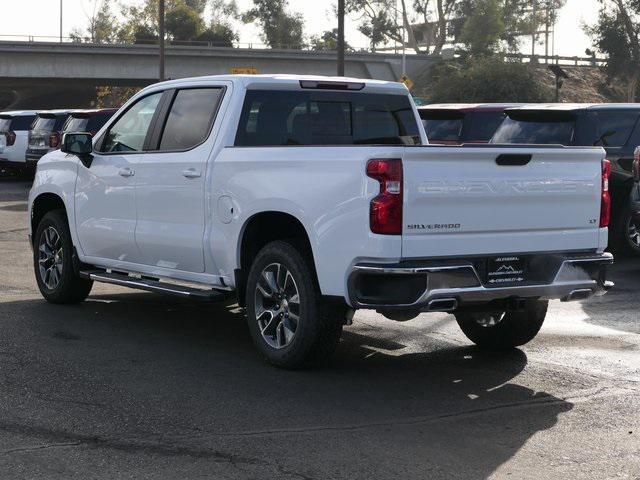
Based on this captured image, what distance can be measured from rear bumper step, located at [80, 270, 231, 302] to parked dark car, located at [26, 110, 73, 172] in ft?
61.3

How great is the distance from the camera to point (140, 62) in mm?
74062

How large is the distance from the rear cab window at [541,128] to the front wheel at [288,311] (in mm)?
6926

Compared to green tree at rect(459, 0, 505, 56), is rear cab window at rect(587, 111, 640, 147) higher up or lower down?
lower down

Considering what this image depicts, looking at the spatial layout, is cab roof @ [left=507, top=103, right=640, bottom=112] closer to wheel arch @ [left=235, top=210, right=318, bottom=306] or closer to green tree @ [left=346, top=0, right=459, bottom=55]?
wheel arch @ [left=235, top=210, right=318, bottom=306]

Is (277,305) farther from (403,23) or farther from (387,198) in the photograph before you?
(403,23)

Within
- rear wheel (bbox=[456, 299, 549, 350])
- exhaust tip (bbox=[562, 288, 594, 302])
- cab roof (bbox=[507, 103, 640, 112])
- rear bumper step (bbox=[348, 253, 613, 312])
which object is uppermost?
cab roof (bbox=[507, 103, 640, 112])

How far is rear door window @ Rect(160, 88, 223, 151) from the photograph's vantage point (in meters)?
8.46

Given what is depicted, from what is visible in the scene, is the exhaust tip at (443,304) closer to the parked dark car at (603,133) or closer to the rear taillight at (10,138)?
the parked dark car at (603,133)

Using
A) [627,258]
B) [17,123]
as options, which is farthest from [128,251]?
[17,123]

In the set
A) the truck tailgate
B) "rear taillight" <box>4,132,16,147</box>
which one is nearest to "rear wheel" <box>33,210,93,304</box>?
the truck tailgate

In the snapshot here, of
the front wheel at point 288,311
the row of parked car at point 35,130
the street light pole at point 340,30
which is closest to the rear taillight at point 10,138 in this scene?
the row of parked car at point 35,130

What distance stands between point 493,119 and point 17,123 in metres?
17.9

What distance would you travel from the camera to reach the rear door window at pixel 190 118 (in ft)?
27.8

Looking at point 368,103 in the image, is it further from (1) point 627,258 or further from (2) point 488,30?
(2) point 488,30
